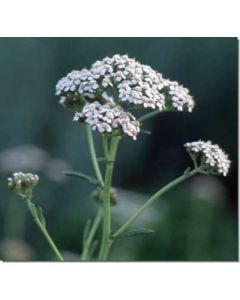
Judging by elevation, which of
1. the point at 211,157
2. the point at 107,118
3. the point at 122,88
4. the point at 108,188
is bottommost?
the point at 108,188

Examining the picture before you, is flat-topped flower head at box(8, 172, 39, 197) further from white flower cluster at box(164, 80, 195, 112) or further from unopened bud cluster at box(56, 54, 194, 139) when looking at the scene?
white flower cluster at box(164, 80, 195, 112)

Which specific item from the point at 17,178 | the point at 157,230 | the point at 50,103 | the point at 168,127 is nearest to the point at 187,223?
the point at 157,230

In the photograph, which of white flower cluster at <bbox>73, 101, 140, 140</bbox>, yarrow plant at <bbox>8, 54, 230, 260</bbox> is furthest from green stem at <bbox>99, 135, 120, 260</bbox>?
white flower cluster at <bbox>73, 101, 140, 140</bbox>

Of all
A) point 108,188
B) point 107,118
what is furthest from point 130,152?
point 107,118

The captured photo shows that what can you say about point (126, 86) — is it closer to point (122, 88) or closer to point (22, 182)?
point (122, 88)

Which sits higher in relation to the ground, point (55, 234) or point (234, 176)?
point (234, 176)

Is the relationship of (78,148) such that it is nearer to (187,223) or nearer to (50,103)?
(50,103)
